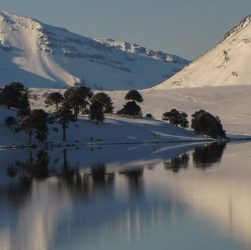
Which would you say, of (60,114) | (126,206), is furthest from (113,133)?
(126,206)

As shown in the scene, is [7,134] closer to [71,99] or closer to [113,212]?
[71,99]

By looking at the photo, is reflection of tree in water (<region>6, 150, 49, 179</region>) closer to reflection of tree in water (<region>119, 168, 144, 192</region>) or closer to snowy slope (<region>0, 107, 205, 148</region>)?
reflection of tree in water (<region>119, 168, 144, 192</region>)

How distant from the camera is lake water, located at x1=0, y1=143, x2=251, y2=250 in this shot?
43656 millimetres

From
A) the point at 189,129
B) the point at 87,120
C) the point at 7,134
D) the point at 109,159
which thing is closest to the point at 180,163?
the point at 109,159

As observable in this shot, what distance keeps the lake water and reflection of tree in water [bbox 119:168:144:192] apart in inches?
3.7

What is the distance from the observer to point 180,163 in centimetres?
9931

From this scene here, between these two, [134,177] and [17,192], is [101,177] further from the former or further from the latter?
[17,192]

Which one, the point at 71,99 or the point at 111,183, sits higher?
the point at 71,99

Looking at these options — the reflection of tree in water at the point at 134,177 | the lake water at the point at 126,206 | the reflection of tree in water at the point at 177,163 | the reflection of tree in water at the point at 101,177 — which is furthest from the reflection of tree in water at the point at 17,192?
the reflection of tree in water at the point at 177,163

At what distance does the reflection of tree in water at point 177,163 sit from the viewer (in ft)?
298

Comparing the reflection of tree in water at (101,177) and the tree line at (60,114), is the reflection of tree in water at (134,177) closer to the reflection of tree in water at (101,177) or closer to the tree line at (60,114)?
the reflection of tree in water at (101,177)

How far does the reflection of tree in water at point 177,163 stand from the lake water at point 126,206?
130 mm

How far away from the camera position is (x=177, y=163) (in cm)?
9931

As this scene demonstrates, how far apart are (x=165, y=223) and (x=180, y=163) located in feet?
165
